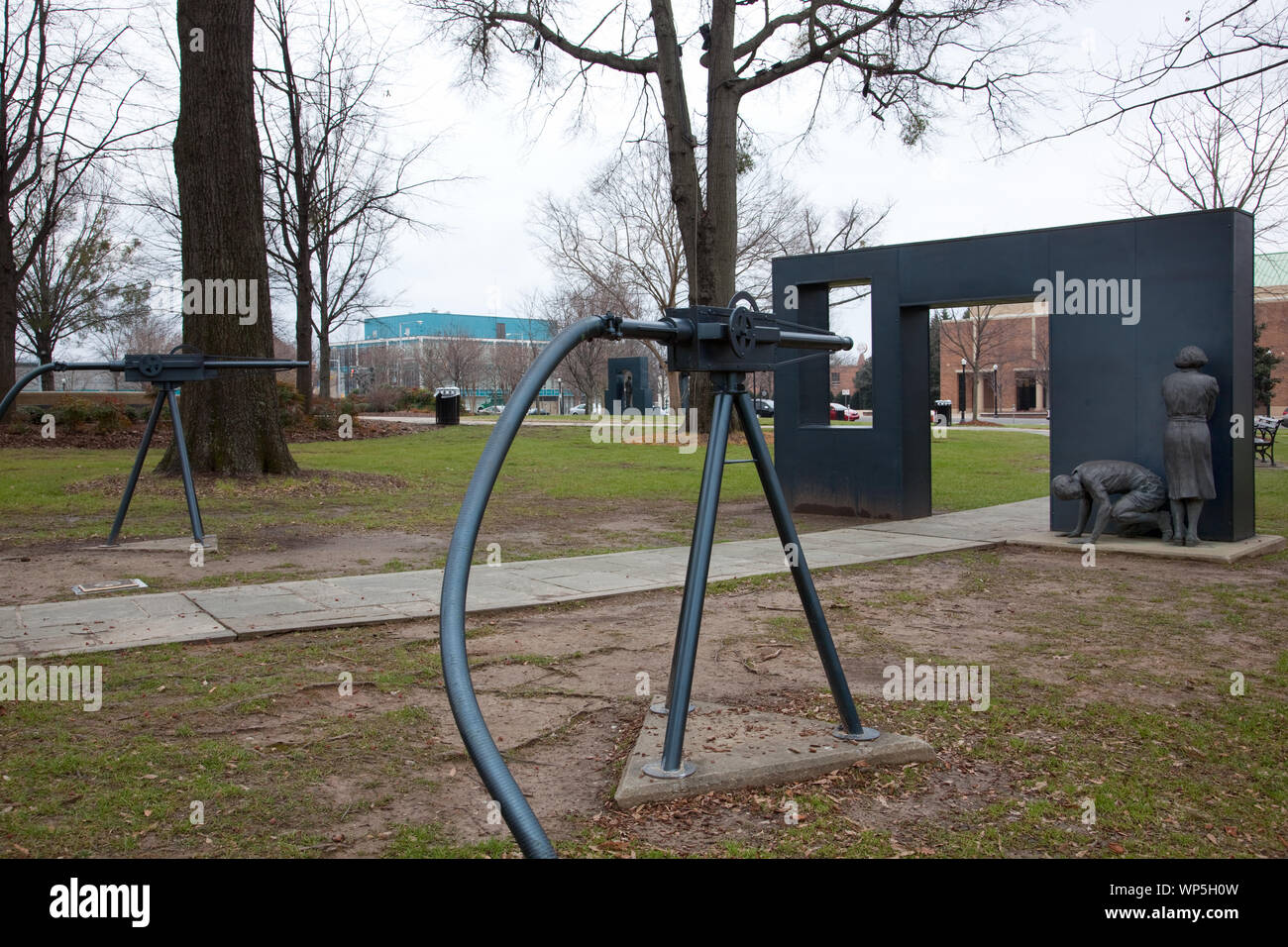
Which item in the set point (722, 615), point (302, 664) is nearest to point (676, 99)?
point (722, 615)

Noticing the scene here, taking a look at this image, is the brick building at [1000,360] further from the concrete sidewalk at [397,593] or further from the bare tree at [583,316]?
the concrete sidewalk at [397,593]

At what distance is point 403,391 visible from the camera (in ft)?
159

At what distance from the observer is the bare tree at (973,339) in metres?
56.7

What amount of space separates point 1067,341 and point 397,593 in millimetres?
7916

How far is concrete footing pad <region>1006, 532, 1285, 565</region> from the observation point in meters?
10.1

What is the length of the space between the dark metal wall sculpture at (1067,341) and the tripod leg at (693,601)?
856 cm

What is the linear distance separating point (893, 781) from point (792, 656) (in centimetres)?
220

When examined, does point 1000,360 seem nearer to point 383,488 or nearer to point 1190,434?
point 383,488

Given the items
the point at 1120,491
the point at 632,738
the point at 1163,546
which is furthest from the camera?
the point at 1120,491

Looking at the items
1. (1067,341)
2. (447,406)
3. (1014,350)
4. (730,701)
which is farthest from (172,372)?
(1014,350)

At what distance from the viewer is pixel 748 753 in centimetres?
437

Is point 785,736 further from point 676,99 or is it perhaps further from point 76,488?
point 676,99

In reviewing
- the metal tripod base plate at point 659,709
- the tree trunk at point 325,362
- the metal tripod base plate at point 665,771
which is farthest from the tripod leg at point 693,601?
the tree trunk at point 325,362
